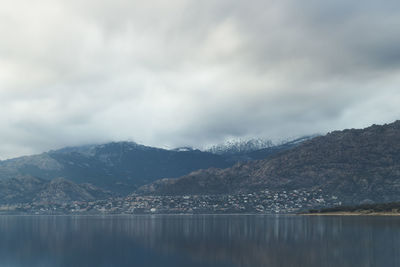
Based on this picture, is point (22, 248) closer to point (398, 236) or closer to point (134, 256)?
point (134, 256)

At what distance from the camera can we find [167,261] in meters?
83.5

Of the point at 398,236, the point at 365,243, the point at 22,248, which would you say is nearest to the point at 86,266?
the point at 22,248

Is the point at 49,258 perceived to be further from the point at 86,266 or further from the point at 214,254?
the point at 214,254

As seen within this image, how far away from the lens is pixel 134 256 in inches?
3627

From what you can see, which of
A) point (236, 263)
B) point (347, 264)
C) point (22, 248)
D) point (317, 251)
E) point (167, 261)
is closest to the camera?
point (347, 264)

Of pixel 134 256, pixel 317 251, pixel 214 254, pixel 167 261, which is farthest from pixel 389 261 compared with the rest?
pixel 134 256

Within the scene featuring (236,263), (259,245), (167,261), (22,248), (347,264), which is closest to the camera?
(347,264)

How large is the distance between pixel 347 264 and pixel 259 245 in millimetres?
36583

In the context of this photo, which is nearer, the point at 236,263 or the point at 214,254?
the point at 236,263

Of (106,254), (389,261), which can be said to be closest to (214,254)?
(106,254)

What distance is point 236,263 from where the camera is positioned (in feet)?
254

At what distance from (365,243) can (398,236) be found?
57.8 feet

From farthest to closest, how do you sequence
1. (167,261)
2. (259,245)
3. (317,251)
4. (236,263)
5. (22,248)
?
(22,248) < (259,245) < (317,251) < (167,261) < (236,263)

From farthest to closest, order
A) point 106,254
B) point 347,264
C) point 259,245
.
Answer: point 259,245, point 106,254, point 347,264
